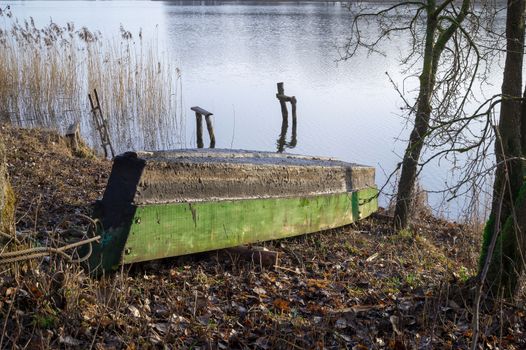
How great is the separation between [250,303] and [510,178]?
7.50 feet

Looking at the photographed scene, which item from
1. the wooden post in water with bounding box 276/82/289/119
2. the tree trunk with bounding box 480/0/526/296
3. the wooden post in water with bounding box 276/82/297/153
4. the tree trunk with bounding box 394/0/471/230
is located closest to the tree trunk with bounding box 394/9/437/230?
the tree trunk with bounding box 394/0/471/230

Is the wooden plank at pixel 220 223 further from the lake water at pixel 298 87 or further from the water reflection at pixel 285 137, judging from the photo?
the water reflection at pixel 285 137

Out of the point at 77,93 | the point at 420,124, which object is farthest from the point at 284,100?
the point at 420,124

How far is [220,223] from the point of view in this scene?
575cm

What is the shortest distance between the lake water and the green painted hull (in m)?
2.42

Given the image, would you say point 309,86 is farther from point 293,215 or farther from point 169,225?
point 169,225

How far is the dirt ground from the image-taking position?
13.0 feet

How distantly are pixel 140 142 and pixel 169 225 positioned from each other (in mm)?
9899

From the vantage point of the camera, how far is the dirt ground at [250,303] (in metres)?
3.96

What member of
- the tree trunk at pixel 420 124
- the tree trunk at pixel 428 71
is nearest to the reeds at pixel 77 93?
the tree trunk at pixel 420 124

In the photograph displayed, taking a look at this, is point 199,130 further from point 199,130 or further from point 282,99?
point 282,99

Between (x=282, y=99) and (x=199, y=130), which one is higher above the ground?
(x=282, y=99)

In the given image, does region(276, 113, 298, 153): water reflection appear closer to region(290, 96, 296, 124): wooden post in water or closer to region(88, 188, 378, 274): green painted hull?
region(290, 96, 296, 124): wooden post in water

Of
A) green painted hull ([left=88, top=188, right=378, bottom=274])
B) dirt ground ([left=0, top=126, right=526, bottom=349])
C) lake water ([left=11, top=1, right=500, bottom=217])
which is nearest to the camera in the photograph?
dirt ground ([left=0, top=126, right=526, bottom=349])
